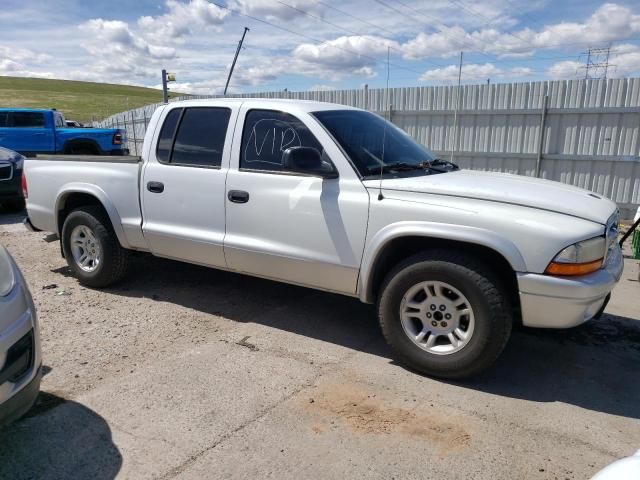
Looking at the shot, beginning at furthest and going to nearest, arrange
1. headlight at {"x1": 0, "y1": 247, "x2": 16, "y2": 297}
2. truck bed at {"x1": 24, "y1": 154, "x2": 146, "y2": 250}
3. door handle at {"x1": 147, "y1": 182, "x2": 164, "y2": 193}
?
truck bed at {"x1": 24, "y1": 154, "x2": 146, "y2": 250} < door handle at {"x1": 147, "y1": 182, "x2": 164, "y2": 193} < headlight at {"x1": 0, "y1": 247, "x2": 16, "y2": 297}

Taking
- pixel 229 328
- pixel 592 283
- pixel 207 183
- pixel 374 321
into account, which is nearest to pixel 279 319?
pixel 229 328

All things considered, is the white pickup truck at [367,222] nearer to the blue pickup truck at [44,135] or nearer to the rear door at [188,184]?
the rear door at [188,184]

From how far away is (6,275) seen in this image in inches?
106

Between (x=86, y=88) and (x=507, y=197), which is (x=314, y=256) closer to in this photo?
(x=507, y=197)

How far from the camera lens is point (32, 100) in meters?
66.5

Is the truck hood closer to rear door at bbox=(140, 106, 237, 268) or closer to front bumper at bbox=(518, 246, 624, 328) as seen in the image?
front bumper at bbox=(518, 246, 624, 328)

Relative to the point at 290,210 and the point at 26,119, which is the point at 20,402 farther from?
the point at 26,119

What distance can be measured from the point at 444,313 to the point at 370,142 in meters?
1.53

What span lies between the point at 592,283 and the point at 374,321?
199 centimetres

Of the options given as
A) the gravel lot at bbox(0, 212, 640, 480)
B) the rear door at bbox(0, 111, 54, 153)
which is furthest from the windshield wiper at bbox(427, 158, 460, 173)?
the rear door at bbox(0, 111, 54, 153)

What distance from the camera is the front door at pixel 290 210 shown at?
3.80 m

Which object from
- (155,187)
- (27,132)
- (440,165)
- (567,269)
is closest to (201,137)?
(155,187)

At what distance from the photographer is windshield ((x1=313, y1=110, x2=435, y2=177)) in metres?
3.96

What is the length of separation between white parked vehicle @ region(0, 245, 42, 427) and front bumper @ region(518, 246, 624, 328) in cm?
281
